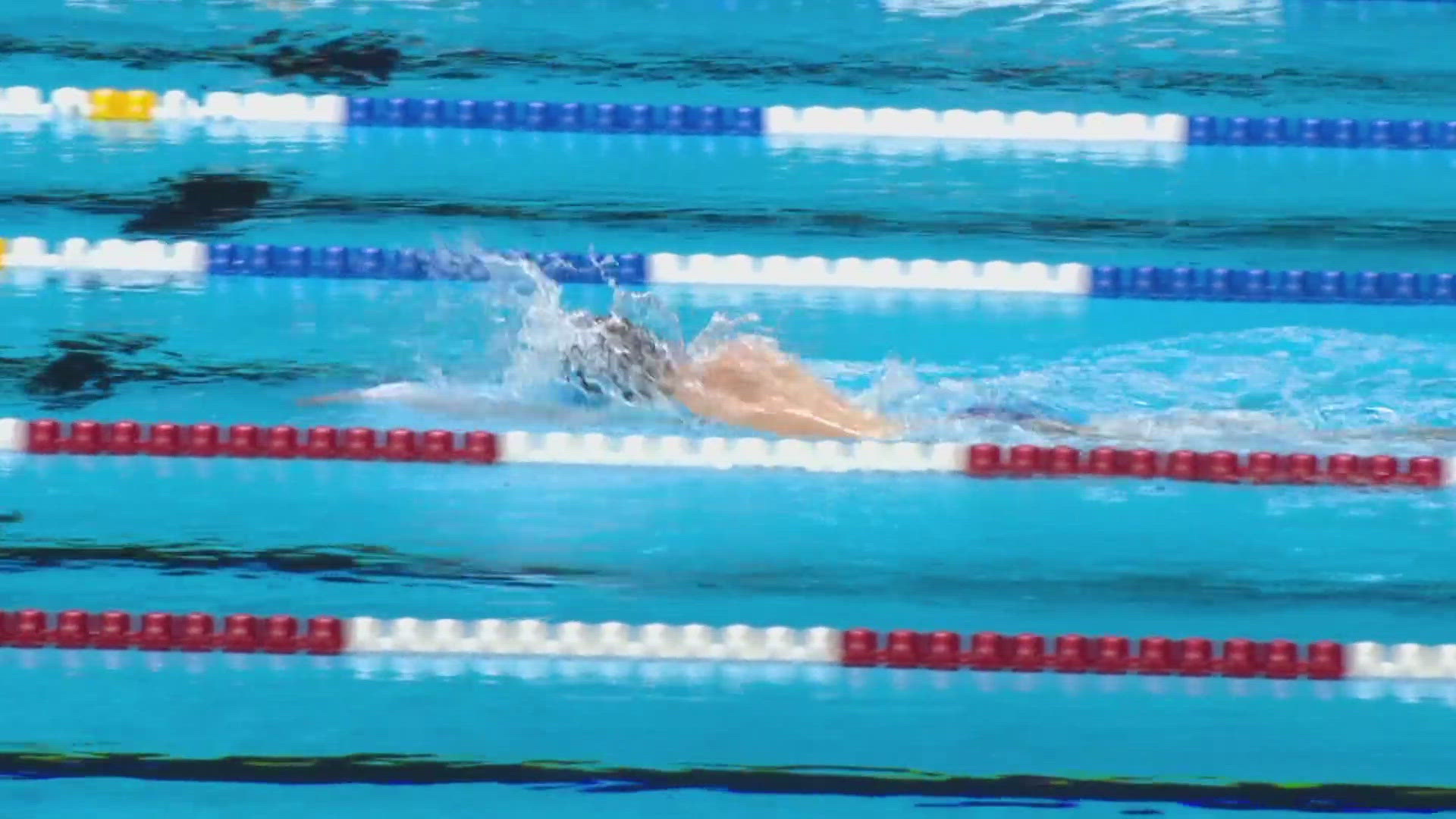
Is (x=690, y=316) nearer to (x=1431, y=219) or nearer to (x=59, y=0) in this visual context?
(x=1431, y=219)

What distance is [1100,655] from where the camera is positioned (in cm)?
424

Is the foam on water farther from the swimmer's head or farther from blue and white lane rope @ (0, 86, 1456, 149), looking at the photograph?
blue and white lane rope @ (0, 86, 1456, 149)

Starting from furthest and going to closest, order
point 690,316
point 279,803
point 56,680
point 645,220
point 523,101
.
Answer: point 523,101
point 645,220
point 690,316
point 56,680
point 279,803

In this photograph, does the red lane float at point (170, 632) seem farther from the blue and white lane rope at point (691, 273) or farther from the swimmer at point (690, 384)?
the blue and white lane rope at point (691, 273)

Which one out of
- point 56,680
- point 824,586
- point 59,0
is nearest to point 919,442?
point 824,586

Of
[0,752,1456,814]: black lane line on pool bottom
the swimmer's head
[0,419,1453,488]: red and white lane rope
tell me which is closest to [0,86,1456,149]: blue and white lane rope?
the swimmer's head

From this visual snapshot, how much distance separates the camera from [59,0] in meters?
8.07

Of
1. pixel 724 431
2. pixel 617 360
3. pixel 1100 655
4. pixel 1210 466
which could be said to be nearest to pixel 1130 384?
pixel 1210 466

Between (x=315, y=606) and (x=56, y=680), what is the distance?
51 centimetres

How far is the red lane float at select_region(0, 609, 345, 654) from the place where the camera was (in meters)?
4.23

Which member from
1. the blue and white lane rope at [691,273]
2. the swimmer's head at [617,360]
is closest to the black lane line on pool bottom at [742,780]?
the swimmer's head at [617,360]

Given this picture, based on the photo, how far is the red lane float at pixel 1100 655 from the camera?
423 cm

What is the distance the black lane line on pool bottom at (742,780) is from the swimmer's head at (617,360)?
1.77 meters

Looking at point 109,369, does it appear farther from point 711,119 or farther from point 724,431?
point 711,119
